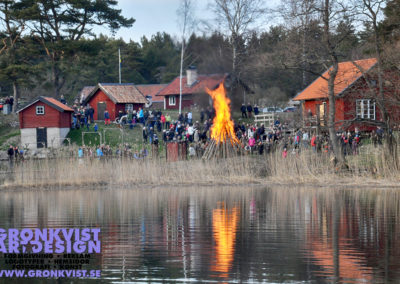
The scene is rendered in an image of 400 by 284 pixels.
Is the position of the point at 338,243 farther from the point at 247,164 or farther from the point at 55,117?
the point at 55,117

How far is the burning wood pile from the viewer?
36531mm

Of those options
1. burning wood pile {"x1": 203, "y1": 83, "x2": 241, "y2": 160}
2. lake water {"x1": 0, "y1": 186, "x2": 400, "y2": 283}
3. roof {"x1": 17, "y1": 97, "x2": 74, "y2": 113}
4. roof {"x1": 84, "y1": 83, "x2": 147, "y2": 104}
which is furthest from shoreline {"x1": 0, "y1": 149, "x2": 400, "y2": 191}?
roof {"x1": 84, "y1": 83, "x2": 147, "y2": 104}

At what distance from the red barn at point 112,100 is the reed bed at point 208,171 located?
34.1m

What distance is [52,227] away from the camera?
19.8 meters

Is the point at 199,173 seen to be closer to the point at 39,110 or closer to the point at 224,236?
the point at 224,236

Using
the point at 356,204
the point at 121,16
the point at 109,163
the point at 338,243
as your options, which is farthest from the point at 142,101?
the point at 338,243

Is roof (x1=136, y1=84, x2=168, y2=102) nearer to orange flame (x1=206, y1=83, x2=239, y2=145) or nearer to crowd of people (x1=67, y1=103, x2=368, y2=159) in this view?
crowd of people (x1=67, y1=103, x2=368, y2=159)

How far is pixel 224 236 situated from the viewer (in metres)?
17.3

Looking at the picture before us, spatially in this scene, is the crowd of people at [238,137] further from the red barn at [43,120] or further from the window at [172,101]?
the window at [172,101]

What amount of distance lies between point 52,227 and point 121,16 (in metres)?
55.8

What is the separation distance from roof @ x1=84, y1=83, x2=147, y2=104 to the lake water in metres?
38.4

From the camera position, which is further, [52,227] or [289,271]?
[52,227]

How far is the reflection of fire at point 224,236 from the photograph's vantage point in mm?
13746

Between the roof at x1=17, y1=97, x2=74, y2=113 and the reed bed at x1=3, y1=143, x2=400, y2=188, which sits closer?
the reed bed at x1=3, y1=143, x2=400, y2=188
